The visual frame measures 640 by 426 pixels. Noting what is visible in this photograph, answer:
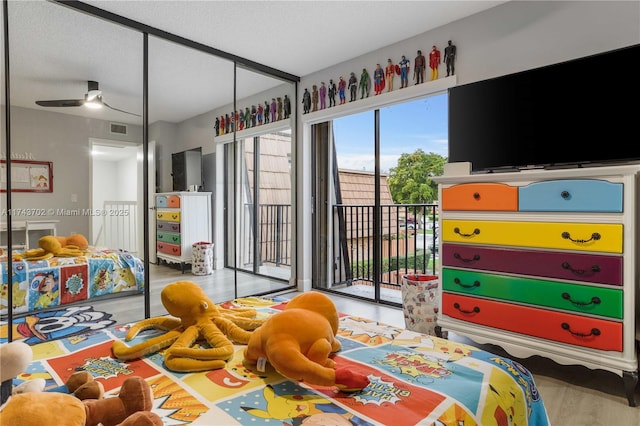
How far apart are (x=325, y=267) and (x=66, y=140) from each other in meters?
2.76

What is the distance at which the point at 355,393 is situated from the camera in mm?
956

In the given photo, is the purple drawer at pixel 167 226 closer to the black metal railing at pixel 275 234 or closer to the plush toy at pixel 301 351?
the black metal railing at pixel 275 234

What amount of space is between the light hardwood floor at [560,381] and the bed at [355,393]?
0.73 metres

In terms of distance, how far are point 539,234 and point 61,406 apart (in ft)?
7.26

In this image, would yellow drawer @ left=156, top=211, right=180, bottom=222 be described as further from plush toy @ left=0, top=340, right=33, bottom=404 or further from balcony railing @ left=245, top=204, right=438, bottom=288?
plush toy @ left=0, top=340, right=33, bottom=404

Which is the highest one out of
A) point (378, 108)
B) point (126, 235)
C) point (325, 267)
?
point (378, 108)

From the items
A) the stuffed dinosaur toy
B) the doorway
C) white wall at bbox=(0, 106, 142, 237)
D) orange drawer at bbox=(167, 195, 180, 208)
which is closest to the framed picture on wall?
white wall at bbox=(0, 106, 142, 237)

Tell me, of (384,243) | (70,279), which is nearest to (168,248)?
(70,279)

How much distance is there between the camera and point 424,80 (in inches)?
121

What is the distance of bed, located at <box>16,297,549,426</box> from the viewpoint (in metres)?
0.86

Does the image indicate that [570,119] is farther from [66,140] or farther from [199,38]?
[66,140]

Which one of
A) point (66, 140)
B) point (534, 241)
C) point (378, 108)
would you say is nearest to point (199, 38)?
point (66, 140)


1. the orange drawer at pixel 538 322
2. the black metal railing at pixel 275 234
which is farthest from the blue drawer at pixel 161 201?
the orange drawer at pixel 538 322

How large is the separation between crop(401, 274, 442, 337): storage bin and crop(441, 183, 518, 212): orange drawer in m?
0.64
